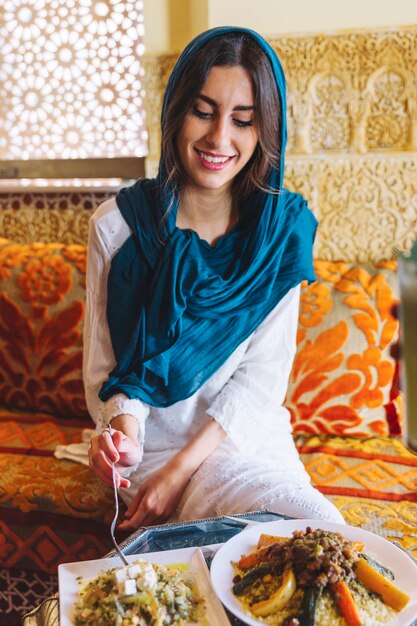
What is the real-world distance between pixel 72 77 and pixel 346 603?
2.14 m

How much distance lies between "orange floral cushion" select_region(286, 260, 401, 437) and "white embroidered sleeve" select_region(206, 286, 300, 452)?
1.07 ft

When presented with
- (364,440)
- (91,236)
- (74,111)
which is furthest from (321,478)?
(74,111)

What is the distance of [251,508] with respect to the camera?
1259 millimetres

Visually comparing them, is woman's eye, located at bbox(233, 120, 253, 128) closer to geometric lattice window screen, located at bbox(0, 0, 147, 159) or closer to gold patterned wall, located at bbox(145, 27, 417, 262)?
gold patterned wall, located at bbox(145, 27, 417, 262)

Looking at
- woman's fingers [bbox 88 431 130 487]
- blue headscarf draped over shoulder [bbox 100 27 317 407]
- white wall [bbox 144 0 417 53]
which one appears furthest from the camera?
white wall [bbox 144 0 417 53]

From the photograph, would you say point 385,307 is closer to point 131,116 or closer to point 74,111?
point 131,116

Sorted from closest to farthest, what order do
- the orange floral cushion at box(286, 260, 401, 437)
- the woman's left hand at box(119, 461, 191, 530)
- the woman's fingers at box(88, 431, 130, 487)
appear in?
the woman's fingers at box(88, 431, 130, 487) → the woman's left hand at box(119, 461, 191, 530) → the orange floral cushion at box(286, 260, 401, 437)

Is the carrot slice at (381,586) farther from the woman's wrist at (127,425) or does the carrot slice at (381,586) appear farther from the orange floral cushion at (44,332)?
the orange floral cushion at (44,332)

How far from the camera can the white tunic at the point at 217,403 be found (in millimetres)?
1405

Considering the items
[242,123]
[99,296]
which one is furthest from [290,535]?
[242,123]

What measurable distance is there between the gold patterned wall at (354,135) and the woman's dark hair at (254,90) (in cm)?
70

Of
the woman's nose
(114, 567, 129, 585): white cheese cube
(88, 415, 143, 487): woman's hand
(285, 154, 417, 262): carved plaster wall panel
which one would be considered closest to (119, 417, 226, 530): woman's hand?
(88, 415, 143, 487): woman's hand

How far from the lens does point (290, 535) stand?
3.15 feet

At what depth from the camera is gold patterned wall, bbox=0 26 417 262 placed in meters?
2.04
